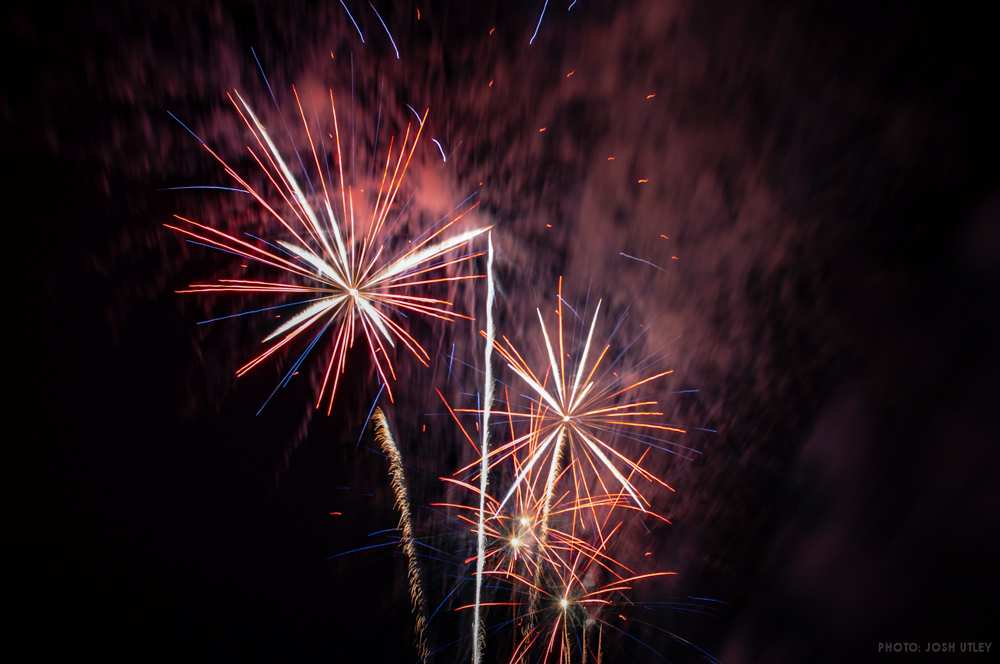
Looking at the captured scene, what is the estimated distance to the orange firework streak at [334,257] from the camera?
2918mm

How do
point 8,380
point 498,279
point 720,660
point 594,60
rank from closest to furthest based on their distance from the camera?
point 8,380, point 594,60, point 498,279, point 720,660

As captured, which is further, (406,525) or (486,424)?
Answer: (406,525)

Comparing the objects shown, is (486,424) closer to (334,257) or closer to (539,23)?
(334,257)

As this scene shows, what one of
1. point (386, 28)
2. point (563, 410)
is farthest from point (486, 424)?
point (386, 28)

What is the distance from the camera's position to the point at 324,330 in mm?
3195

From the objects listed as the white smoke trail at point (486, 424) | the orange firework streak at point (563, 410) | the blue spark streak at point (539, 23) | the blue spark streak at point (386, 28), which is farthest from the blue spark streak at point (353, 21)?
the orange firework streak at point (563, 410)

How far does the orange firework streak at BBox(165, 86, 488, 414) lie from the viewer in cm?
292

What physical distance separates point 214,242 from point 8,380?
130cm

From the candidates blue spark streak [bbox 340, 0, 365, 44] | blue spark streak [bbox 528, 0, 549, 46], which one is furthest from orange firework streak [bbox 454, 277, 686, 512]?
blue spark streak [bbox 340, 0, 365, 44]

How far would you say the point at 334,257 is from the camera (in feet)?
9.68

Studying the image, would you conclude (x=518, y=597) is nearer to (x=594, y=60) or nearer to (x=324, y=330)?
(x=324, y=330)

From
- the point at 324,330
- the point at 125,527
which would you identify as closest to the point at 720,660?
the point at 324,330

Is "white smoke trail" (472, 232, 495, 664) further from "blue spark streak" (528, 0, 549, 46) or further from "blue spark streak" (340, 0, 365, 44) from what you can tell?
"blue spark streak" (340, 0, 365, 44)

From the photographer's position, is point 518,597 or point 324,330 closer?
point 324,330
